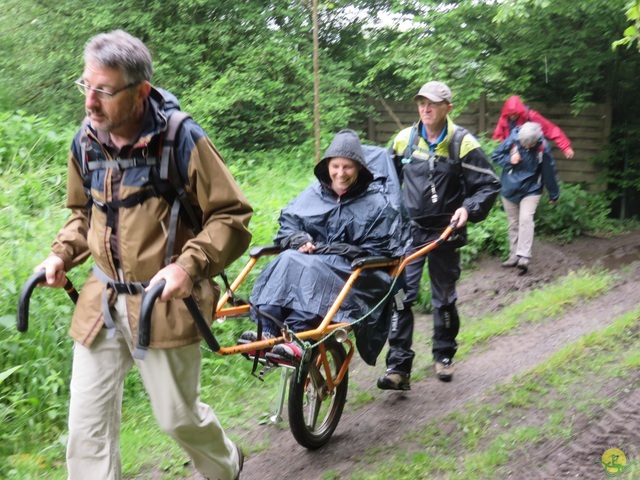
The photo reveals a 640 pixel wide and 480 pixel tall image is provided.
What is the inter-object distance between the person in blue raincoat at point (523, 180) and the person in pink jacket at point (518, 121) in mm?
302

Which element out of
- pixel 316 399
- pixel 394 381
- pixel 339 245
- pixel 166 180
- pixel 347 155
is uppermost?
pixel 166 180

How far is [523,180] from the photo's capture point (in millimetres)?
9602

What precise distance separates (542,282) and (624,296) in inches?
46.6

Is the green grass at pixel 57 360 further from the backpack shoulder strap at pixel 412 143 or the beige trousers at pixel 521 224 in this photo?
the backpack shoulder strap at pixel 412 143

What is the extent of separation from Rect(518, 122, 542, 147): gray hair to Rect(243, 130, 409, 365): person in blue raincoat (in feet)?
16.9

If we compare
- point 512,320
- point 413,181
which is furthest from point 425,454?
point 512,320

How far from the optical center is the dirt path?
4.24m

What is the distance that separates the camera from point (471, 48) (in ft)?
37.2

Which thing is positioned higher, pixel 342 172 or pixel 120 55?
pixel 120 55

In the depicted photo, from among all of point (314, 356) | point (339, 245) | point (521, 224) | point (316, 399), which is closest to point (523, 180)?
point (521, 224)

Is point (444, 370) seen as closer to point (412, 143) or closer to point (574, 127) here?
point (412, 143)

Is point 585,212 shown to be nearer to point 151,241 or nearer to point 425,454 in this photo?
point 425,454

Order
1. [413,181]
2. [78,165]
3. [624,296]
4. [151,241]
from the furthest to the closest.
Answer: [624,296]
[413,181]
[78,165]
[151,241]

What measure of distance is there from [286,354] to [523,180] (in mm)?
6606
